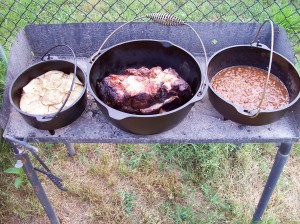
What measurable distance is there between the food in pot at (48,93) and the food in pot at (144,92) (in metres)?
0.18

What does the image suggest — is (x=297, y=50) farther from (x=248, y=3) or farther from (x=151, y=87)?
(x=151, y=87)

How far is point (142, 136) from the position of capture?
1.66 m

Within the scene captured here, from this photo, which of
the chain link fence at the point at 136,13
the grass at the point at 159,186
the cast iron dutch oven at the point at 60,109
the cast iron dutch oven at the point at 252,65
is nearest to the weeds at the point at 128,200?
the grass at the point at 159,186

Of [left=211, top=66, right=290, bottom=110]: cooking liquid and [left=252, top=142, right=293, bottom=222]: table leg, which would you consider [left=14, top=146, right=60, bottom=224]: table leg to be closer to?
[left=211, top=66, right=290, bottom=110]: cooking liquid

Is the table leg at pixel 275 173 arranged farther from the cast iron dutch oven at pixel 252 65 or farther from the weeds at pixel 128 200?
the weeds at pixel 128 200

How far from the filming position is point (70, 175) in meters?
2.50

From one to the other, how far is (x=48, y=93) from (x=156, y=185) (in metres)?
1.05

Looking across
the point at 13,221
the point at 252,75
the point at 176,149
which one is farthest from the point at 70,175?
the point at 252,75

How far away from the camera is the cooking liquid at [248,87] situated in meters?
1.73

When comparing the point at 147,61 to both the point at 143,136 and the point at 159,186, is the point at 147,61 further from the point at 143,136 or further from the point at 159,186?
the point at 159,186

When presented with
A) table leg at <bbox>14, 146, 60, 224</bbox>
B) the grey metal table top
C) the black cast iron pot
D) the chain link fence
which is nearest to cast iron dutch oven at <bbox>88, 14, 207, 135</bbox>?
the black cast iron pot

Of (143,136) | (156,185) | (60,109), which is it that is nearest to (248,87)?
(143,136)

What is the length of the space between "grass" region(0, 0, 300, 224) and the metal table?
235 mm

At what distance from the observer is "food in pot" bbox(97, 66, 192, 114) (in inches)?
63.6
